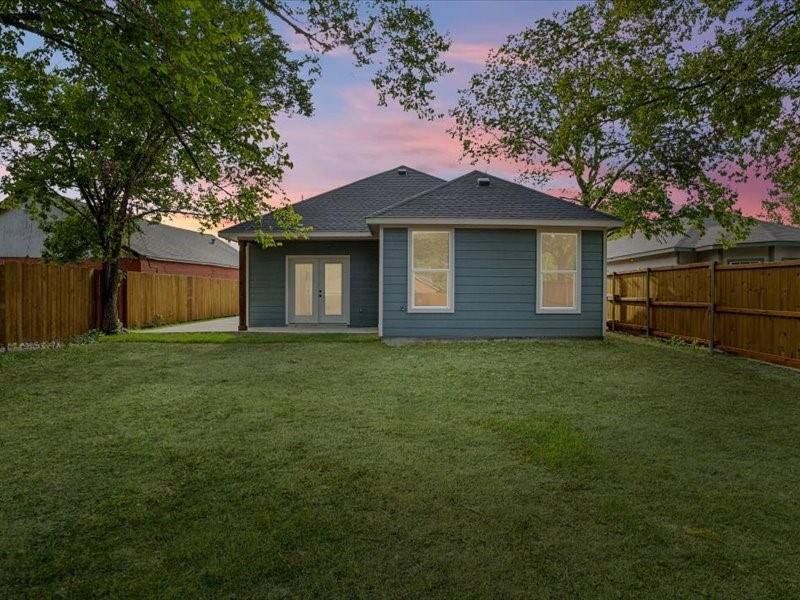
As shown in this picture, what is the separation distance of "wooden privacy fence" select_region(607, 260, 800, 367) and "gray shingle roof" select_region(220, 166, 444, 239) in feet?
25.1

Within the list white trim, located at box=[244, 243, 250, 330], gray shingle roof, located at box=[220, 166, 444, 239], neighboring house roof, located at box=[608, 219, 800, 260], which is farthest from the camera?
neighboring house roof, located at box=[608, 219, 800, 260]

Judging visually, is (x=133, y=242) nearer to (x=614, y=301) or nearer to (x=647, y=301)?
(x=614, y=301)

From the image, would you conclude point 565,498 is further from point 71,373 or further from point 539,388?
point 71,373

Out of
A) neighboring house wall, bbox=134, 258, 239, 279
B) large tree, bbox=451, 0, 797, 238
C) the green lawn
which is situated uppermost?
large tree, bbox=451, 0, 797, 238

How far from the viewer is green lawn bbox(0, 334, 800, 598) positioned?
2.40m

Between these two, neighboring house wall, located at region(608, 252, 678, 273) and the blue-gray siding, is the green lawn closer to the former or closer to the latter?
the blue-gray siding

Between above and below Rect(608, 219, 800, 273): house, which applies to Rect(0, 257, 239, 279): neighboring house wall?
below

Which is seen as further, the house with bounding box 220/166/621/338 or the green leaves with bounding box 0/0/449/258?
the house with bounding box 220/166/621/338

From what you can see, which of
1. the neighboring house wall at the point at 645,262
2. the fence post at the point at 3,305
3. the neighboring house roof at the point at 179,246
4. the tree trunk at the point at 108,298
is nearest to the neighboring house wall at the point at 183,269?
the neighboring house roof at the point at 179,246

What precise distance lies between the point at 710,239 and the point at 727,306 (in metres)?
11.4

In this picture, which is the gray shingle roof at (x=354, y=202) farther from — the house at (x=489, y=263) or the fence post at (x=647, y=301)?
the fence post at (x=647, y=301)

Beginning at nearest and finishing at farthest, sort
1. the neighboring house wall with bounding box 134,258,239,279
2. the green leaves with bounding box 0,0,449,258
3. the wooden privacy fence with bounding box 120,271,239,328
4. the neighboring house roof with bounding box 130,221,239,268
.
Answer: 1. the green leaves with bounding box 0,0,449,258
2. the wooden privacy fence with bounding box 120,271,239,328
3. the neighboring house wall with bounding box 134,258,239,279
4. the neighboring house roof with bounding box 130,221,239,268

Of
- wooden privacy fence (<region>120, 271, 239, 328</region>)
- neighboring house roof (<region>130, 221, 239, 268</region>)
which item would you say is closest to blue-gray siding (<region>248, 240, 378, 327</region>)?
wooden privacy fence (<region>120, 271, 239, 328</region>)

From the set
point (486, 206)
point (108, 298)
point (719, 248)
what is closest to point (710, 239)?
point (719, 248)
